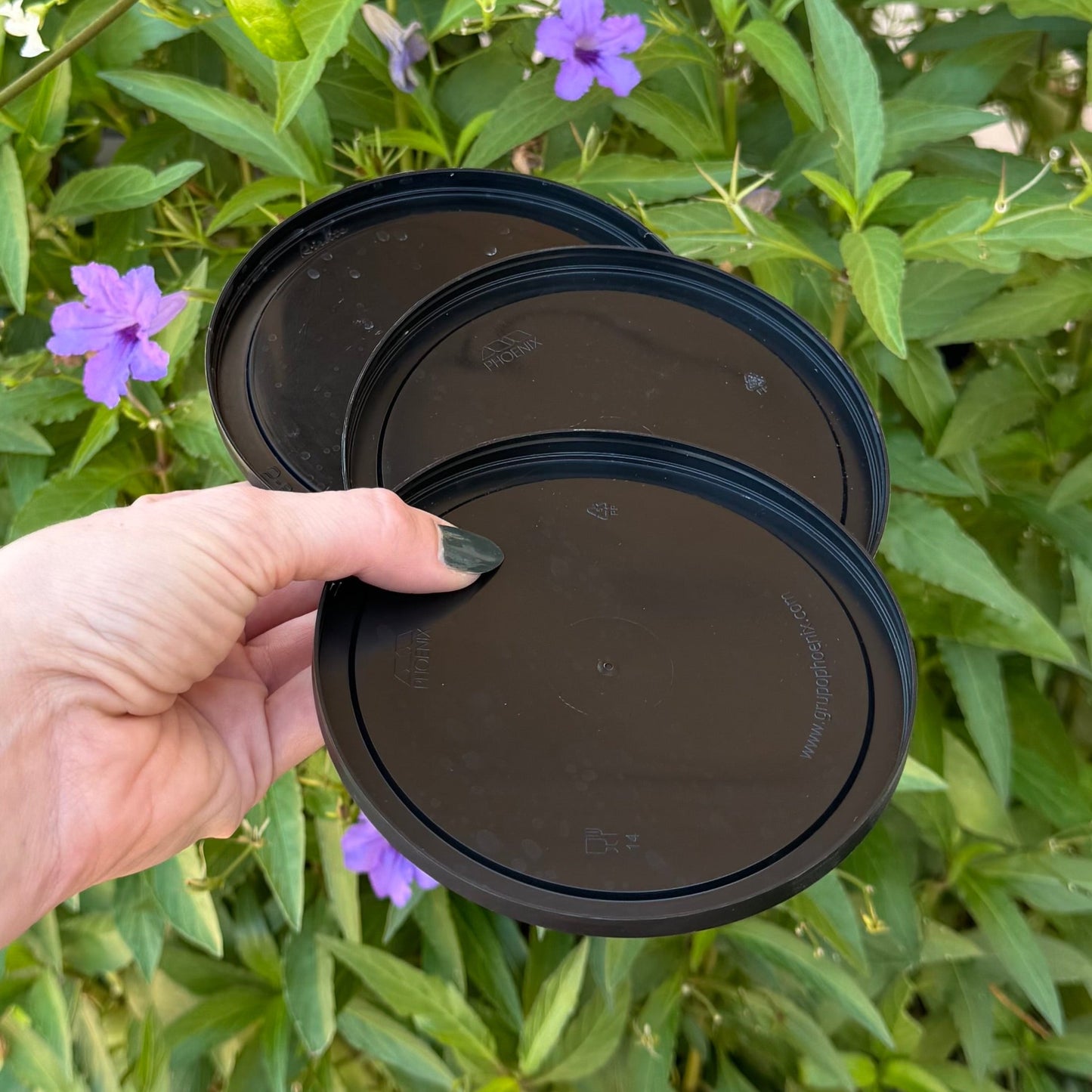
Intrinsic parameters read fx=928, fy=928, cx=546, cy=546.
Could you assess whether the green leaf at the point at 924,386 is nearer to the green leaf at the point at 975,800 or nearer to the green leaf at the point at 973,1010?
the green leaf at the point at 975,800

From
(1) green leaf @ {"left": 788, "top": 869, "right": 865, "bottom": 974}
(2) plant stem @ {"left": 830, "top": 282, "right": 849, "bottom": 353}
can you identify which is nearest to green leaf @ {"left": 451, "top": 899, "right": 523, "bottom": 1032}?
(1) green leaf @ {"left": 788, "top": 869, "right": 865, "bottom": 974}

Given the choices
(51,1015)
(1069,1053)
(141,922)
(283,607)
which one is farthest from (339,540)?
(1069,1053)

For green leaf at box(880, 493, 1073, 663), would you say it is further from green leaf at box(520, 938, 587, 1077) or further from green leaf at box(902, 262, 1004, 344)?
green leaf at box(520, 938, 587, 1077)

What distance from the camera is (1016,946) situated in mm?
895

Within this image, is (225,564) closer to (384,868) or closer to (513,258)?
(513,258)

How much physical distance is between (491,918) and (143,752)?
0.60 meters

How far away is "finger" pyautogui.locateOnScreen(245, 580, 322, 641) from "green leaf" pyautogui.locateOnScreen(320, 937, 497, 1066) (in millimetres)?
315

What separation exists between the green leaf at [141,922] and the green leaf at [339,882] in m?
0.16

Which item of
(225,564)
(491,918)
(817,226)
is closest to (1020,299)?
(817,226)

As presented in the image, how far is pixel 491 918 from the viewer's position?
1.06m

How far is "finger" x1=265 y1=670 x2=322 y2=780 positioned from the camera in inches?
27.9

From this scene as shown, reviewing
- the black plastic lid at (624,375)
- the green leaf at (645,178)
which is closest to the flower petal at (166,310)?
the black plastic lid at (624,375)

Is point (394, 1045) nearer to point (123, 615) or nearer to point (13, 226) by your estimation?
point (123, 615)

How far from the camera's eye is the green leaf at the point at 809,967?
836mm
